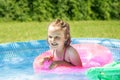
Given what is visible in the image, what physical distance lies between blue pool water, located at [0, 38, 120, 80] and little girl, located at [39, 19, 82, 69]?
0.78ft

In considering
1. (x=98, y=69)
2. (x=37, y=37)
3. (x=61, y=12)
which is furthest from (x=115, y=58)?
(x=61, y=12)

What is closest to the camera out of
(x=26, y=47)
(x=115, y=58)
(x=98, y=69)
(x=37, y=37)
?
(x=98, y=69)

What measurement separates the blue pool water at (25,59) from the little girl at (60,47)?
24cm

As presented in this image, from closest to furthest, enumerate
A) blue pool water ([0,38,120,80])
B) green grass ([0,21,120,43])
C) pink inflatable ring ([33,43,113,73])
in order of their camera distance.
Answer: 1. blue pool water ([0,38,120,80])
2. pink inflatable ring ([33,43,113,73])
3. green grass ([0,21,120,43])

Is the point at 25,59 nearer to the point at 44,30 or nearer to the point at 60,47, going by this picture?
the point at 60,47

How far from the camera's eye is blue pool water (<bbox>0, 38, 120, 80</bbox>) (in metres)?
5.08

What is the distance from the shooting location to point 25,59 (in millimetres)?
6375

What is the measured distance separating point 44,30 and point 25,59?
3.73m

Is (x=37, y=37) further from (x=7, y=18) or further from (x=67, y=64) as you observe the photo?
(x=67, y=64)

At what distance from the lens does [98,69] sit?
3861 millimetres

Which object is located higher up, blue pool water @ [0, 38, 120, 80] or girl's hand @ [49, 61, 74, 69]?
girl's hand @ [49, 61, 74, 69]

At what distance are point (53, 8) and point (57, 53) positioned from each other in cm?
631

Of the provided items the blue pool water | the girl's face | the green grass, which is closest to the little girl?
the girl's face

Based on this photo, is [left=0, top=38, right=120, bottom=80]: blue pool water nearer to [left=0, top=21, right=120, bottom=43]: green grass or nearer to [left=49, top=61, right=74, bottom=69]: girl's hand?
[left=49, top=61, right=74, bottom=69]: girl's hand
